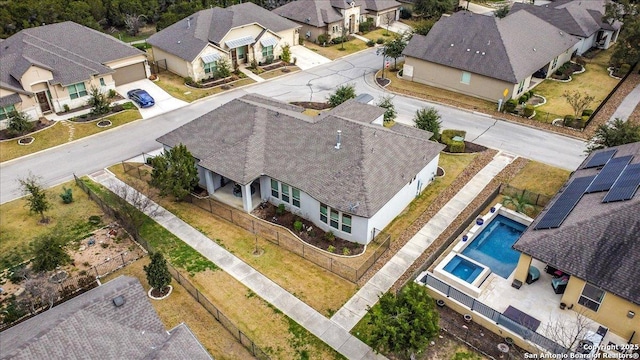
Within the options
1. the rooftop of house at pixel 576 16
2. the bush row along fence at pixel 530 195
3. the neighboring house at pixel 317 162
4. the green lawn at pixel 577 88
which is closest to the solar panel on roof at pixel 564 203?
the bush row along fence at pixel 530 195

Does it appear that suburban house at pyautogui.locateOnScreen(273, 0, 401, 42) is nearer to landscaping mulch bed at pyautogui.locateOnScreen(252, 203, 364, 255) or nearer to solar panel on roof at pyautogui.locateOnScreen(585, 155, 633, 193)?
landscaping mulch bed at pyautogui.locateOnScreen(252, 203, 364, 255)

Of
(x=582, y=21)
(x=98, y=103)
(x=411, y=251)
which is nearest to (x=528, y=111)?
(x=411, y=251)

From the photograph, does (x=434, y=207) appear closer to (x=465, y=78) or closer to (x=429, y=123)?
(x=429, y=123)

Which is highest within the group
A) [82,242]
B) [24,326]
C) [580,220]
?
[580,220]

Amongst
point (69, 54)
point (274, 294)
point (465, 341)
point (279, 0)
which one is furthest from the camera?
point (279, 0)

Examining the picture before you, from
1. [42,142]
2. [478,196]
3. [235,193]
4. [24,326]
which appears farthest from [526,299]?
[42,142]

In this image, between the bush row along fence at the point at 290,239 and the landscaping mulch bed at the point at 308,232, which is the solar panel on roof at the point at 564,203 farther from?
the landscaping mulch bed at the point at 308,232

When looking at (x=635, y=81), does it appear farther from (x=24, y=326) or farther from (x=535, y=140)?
(x=24, y=326)
